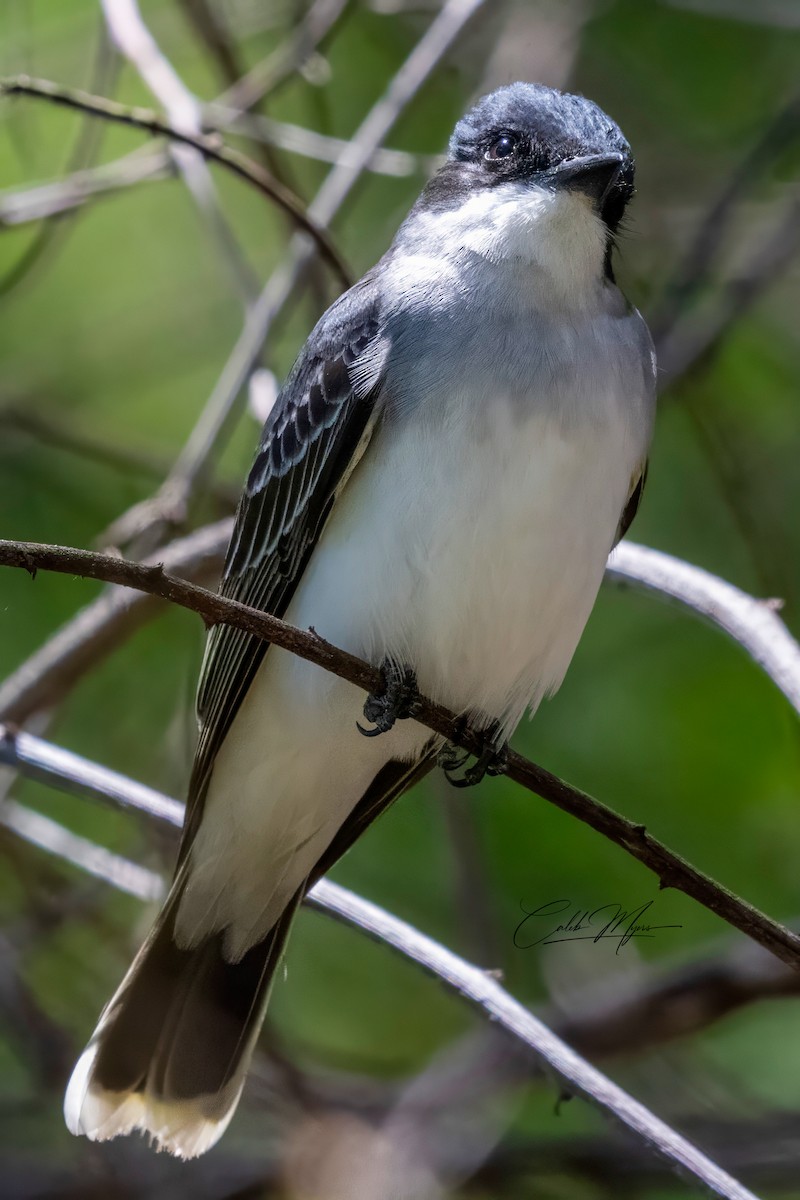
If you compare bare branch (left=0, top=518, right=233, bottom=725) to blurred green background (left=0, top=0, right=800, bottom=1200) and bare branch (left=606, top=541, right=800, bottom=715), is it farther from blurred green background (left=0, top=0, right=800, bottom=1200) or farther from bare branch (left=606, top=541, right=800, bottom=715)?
bare branch (left=606, top=541, right=800, bottom=715)

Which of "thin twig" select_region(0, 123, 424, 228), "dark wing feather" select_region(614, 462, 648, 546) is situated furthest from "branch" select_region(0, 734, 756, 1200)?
"thin twig" select_region(0, 123, 424, 228)

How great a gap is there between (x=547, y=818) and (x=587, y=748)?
0.27 meters

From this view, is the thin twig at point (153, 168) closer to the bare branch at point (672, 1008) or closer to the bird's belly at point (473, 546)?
the bird's belly at point (473, 546)

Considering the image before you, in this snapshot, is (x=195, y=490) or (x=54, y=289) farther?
(x=54, y=289)

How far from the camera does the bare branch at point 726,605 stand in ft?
9.84

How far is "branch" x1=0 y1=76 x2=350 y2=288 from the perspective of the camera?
3459 millimetres

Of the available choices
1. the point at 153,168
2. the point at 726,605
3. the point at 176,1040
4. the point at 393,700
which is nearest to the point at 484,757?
the point at 393,700

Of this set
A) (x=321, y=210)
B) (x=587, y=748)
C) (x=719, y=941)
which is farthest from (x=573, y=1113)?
(x=321, y=210)

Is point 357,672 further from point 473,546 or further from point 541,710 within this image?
point 541,710

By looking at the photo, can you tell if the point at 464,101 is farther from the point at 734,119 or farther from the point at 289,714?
the point at 289,714

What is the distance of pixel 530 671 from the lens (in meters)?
3.57
